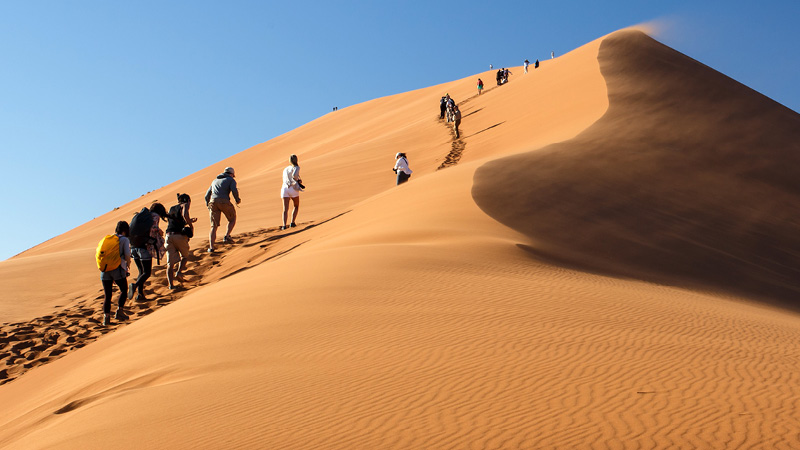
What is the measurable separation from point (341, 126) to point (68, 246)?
93.9 ft

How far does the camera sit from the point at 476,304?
22.4ft

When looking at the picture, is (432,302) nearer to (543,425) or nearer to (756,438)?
(543,425)

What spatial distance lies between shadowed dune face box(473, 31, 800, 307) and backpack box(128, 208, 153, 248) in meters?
5.45

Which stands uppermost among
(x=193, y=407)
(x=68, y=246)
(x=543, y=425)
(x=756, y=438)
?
(x=68, y=246)

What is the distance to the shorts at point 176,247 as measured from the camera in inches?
438

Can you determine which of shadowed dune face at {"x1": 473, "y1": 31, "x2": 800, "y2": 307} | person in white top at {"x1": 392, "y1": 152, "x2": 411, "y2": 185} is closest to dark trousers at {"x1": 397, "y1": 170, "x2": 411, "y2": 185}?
person in white top at {"x1": 392, "y1": 152, "x2": 411, "y2": 185}

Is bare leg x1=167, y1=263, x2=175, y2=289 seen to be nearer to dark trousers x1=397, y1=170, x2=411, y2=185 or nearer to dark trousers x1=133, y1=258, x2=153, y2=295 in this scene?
dark trousers x1=133, y1=258, x2=153, y2=295

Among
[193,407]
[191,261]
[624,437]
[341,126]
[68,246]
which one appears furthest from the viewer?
[341,126]

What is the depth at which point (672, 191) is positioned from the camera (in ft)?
50.0

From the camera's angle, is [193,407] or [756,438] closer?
[756,438]

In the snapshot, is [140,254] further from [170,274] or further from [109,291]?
[109,291]

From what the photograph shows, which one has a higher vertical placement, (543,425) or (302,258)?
(302,258)

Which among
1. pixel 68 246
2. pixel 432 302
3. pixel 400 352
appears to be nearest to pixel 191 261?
pixel 432 302

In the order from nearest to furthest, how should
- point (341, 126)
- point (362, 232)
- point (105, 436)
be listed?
point (105, 436), point (362, 232), point (341, 126)
